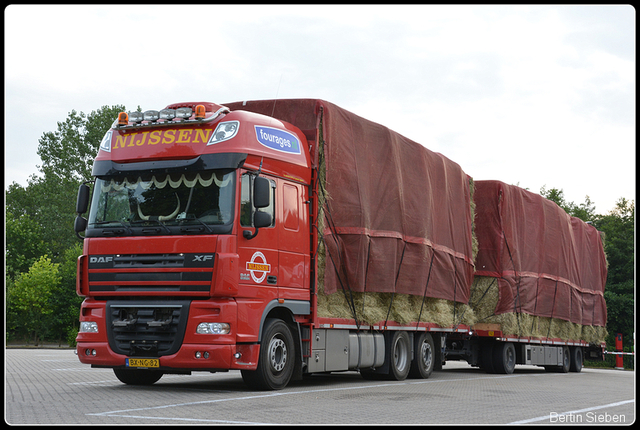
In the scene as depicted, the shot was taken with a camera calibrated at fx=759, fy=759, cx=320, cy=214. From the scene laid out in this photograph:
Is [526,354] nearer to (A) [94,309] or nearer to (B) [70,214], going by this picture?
(A) [94,309]

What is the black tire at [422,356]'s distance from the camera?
16.6 metres

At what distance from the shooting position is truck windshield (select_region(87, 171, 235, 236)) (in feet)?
37.1

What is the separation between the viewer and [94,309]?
39.0 ft

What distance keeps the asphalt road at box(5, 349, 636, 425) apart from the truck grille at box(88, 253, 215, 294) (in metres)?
1.58

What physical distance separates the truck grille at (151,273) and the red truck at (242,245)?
2 centimetres

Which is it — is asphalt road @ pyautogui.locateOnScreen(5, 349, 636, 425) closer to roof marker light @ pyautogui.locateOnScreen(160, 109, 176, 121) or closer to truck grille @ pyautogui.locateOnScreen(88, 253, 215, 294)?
truck grille @ pyautogui.locateOnScreen(88, 253, 215, 294)

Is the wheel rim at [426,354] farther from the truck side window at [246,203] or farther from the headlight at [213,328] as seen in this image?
the headlight at [213,328]

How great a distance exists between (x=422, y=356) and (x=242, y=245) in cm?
705

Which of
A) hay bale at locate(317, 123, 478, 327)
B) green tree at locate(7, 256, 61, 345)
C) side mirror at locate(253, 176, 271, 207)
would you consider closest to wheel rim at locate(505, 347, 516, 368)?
hay bale at locate(317, 123, 478, 327)

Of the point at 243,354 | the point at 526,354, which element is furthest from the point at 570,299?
the point at 243,354

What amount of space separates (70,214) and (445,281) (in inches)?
1864

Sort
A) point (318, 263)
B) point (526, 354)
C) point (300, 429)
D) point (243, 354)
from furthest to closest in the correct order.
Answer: point (526, 354)
point (318, 263)
point (243, 354)
point (300, 429)

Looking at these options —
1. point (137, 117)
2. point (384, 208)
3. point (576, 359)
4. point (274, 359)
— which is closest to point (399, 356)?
point (384, 208)

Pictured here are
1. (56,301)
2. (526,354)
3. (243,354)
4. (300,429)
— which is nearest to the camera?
(300,429)
